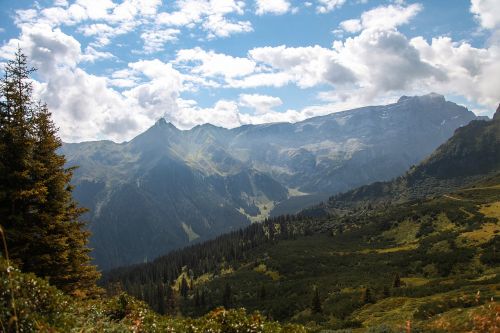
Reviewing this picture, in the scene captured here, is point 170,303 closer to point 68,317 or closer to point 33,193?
point 33,193

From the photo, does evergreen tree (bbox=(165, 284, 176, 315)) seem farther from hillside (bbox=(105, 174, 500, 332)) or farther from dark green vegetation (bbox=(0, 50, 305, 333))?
dark green vegetation (bbox=(0, 50, 305, 333))

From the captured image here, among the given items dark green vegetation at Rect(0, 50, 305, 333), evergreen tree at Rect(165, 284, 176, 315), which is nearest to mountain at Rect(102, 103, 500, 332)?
evergreen tree at Rect(165, 284, 176, 315)

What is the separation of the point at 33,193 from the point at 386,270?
7886 centimetres

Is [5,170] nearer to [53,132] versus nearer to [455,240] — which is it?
[53,132]

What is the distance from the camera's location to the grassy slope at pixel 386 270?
3806cm

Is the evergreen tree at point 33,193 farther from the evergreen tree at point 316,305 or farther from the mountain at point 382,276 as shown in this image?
the evergreen tree at point 316,305

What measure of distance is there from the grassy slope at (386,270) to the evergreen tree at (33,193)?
2700 cm

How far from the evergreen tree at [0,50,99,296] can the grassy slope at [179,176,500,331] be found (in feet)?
88.6

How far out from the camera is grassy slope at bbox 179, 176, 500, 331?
38.1 m

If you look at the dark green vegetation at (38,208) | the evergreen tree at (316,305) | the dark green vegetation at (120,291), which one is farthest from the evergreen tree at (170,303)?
the dark green vegetation at (38,208)

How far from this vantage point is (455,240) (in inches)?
3401

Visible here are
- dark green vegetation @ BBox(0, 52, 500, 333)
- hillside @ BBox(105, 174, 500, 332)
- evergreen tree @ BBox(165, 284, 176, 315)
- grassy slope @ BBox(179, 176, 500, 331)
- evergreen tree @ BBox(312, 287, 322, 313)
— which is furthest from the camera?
evergreen tree @ BBox(165, 284, 176, 315)

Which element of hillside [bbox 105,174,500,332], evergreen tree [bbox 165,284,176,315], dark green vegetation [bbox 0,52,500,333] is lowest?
evergreen tree [bbox 165,284,176,315]

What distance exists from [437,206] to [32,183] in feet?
506
